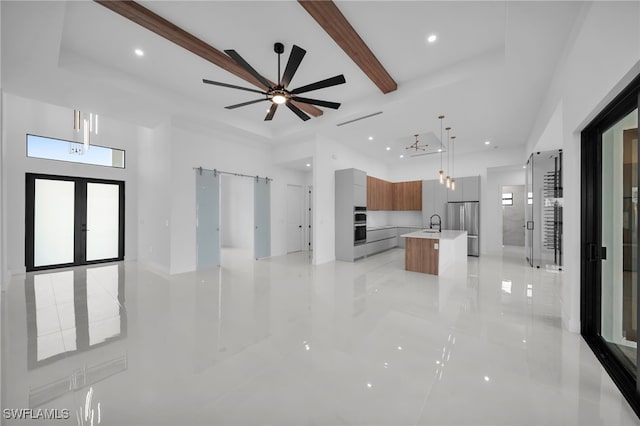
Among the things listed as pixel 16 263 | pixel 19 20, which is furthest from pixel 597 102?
pixel 16 263

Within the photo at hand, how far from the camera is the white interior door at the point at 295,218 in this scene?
26.8 ft

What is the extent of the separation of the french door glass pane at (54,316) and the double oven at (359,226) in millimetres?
5376

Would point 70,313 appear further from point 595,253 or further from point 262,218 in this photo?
point 595,253

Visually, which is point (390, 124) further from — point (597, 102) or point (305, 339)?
point (305, 339)

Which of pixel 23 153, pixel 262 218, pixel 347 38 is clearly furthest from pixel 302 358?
pixel 23 153

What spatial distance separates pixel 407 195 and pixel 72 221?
9.52m

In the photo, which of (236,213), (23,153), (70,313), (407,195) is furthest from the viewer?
(236,213)

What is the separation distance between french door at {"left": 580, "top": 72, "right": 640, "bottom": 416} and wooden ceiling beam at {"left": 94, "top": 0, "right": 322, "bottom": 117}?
4.25m

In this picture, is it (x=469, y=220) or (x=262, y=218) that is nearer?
(x=262, y=218)

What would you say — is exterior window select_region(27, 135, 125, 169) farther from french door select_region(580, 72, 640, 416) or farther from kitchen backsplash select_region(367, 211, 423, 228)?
french door select_region(580, 72, 640, 416)

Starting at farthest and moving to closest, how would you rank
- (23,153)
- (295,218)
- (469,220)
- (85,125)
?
(295,218), (469,220), (85,125), (23,153)

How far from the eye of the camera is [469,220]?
7445mm

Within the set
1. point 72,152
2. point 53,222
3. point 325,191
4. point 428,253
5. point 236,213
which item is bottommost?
point 428,253

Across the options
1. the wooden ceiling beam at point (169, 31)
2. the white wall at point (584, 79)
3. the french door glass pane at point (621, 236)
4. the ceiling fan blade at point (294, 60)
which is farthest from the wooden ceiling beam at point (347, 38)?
the french door glass pane at point (621, 236)
